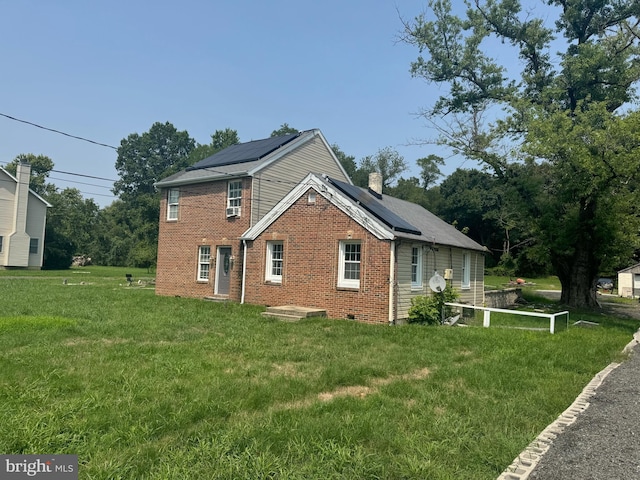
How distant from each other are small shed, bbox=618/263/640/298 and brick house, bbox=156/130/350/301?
34.9 meters

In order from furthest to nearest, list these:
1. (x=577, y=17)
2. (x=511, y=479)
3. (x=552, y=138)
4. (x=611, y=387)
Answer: (x=577, y=17), (x=552, y=138), (x=611, y=387), (x=511, y=479)

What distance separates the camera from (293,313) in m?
13.3

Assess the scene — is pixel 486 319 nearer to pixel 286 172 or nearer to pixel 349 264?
pixel 349 264

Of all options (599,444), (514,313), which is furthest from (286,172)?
(599,444)

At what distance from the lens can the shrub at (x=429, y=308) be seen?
13.3 meters

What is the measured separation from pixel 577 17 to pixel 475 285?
48.5 feet

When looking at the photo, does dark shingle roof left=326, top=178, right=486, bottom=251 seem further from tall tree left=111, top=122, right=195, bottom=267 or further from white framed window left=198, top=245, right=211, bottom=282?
tall tree left=111, top=122, right=195, bottom=267

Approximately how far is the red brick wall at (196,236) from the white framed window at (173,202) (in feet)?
0.74

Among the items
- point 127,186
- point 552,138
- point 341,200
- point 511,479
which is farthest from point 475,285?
point 127,186

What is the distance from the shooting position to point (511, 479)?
3510 mm

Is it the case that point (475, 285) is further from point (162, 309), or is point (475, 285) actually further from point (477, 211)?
point (477, 211)

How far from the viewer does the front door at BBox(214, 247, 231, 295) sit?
18.2 m

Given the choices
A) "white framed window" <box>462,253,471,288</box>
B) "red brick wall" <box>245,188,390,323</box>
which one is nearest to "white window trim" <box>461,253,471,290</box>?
"white framed window" <box>462,253,471,288</box>

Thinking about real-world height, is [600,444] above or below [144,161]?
below
